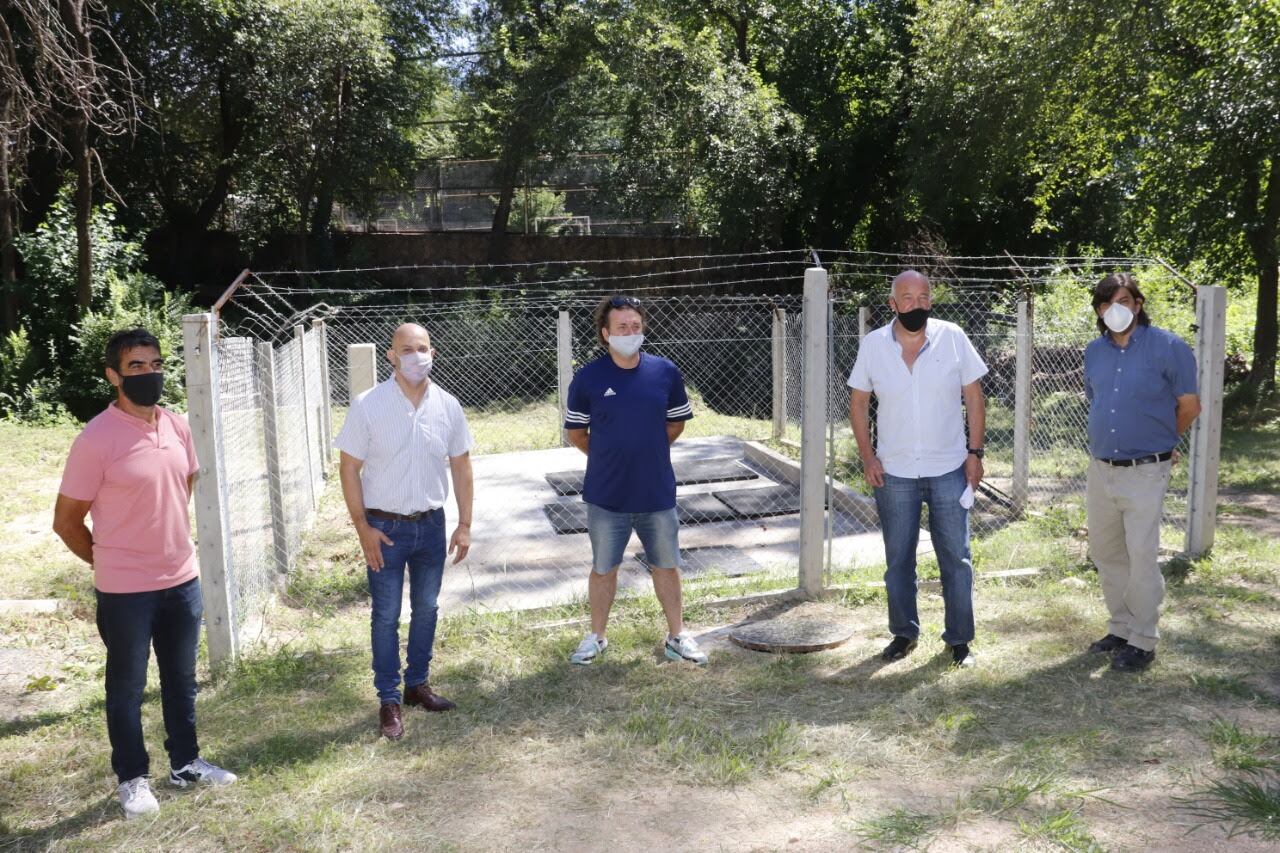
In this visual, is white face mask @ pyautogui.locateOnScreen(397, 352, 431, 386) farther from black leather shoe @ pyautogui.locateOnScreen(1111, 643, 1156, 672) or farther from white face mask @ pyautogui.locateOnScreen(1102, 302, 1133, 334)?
black leather shoe @ pyautogui.locateOnScreen(1111, 643, 1156, 672)

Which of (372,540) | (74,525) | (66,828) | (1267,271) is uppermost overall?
(1267,271)

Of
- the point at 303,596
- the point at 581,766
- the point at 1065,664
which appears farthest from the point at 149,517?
the point at 1065,664

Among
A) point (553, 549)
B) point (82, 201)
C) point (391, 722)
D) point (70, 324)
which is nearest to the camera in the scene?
point (391, 722)

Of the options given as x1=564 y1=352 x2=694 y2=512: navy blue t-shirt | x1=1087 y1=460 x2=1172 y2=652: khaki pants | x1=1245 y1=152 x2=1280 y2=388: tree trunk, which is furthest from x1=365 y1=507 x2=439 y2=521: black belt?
x1=1245 y1=152 x2=1280 y2=388: tree trunk

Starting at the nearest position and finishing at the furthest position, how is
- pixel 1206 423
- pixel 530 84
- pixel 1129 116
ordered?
pixel 1206 423 < pixel 1129 116 < pixel 530 84

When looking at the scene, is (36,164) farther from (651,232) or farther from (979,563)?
(979,563)

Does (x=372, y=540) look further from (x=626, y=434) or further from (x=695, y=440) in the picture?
(x=695, y=440)

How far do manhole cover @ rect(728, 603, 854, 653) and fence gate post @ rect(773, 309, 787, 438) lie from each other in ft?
20.6

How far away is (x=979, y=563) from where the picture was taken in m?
6.90

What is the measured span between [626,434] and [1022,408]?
4.71 metres

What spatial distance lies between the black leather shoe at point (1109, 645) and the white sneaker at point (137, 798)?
13.7 feet

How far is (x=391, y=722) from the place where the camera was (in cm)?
452

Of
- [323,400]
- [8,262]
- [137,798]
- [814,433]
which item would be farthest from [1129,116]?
[8,262]

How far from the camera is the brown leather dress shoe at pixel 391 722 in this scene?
4.50 m
